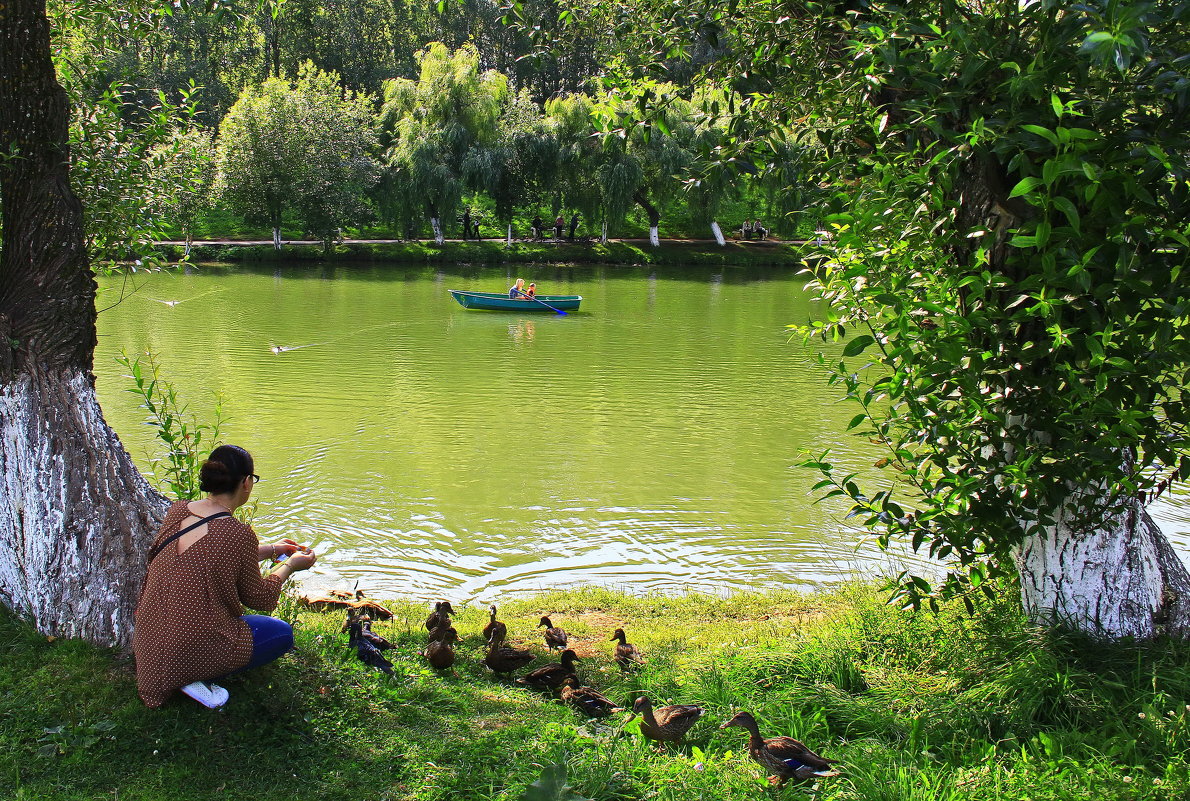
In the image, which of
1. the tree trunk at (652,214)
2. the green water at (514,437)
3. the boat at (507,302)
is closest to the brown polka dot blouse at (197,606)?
the green water at (514,437)

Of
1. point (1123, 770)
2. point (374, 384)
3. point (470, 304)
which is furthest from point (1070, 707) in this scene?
point (470, 304)

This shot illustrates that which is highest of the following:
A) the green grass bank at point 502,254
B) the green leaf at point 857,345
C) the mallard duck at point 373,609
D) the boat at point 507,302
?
the green grass bank at point 502,254

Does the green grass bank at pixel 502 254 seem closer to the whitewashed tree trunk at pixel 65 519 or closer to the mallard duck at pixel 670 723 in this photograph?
the whitewashed tree trunk at pixel 65 519

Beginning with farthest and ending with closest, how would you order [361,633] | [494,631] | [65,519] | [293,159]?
[293,159], [494,631], [361,633], [65,519]

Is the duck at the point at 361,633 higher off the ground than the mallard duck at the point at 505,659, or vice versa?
the duck at the point at 361,633

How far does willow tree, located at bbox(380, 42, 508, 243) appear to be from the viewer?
35969mm

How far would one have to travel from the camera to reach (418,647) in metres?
5.29

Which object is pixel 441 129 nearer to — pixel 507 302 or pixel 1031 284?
pixel 507 302

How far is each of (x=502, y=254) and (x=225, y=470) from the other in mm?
36373

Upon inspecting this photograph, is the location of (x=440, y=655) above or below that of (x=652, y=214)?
below

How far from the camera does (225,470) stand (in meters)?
3.57

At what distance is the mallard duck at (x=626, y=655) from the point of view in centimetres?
518

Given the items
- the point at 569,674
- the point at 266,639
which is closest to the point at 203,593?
the point at 266,639

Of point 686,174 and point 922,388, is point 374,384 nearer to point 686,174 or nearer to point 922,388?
point 686,174
